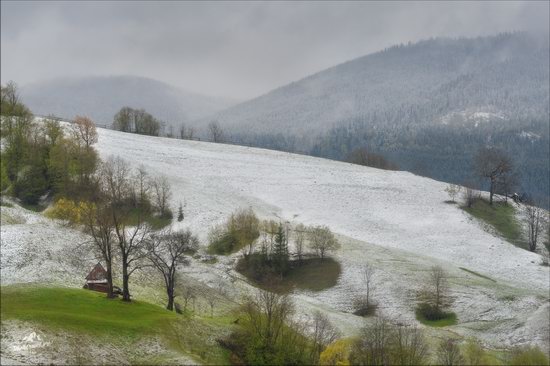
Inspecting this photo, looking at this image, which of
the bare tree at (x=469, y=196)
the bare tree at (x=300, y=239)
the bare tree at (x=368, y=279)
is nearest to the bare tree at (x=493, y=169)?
the bare tree at (x=469, y=196)

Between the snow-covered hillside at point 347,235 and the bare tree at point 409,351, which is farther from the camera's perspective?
the snow-covered hillside at point 347,235

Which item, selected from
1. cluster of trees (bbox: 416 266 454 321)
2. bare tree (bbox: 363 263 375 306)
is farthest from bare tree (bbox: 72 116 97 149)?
cluster of trees (bbox: 416 266 454 321)

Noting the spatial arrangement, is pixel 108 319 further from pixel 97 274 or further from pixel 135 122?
pixel 135 122

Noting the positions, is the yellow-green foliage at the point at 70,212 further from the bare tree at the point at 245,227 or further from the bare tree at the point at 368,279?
the bare tree at the point at 368,279

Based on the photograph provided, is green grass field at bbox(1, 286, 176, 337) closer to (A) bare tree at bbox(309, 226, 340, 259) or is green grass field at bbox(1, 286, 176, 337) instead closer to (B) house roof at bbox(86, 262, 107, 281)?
(B) house roof at bbox(86, 262, 107, 281)

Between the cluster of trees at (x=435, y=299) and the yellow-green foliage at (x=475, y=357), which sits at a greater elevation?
the yellow-green foliage at (x=475, y=357)

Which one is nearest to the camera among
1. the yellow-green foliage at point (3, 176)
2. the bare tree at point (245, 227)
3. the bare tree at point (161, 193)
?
the yellow-green foliage at point (3, 176)

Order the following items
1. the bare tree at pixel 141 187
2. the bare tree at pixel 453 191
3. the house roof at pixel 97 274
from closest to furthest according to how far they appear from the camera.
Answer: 1. the house roof at pixel 97 274
2. the bare tree at pixel 141 187
3. the bare tree at pixel 453 191
